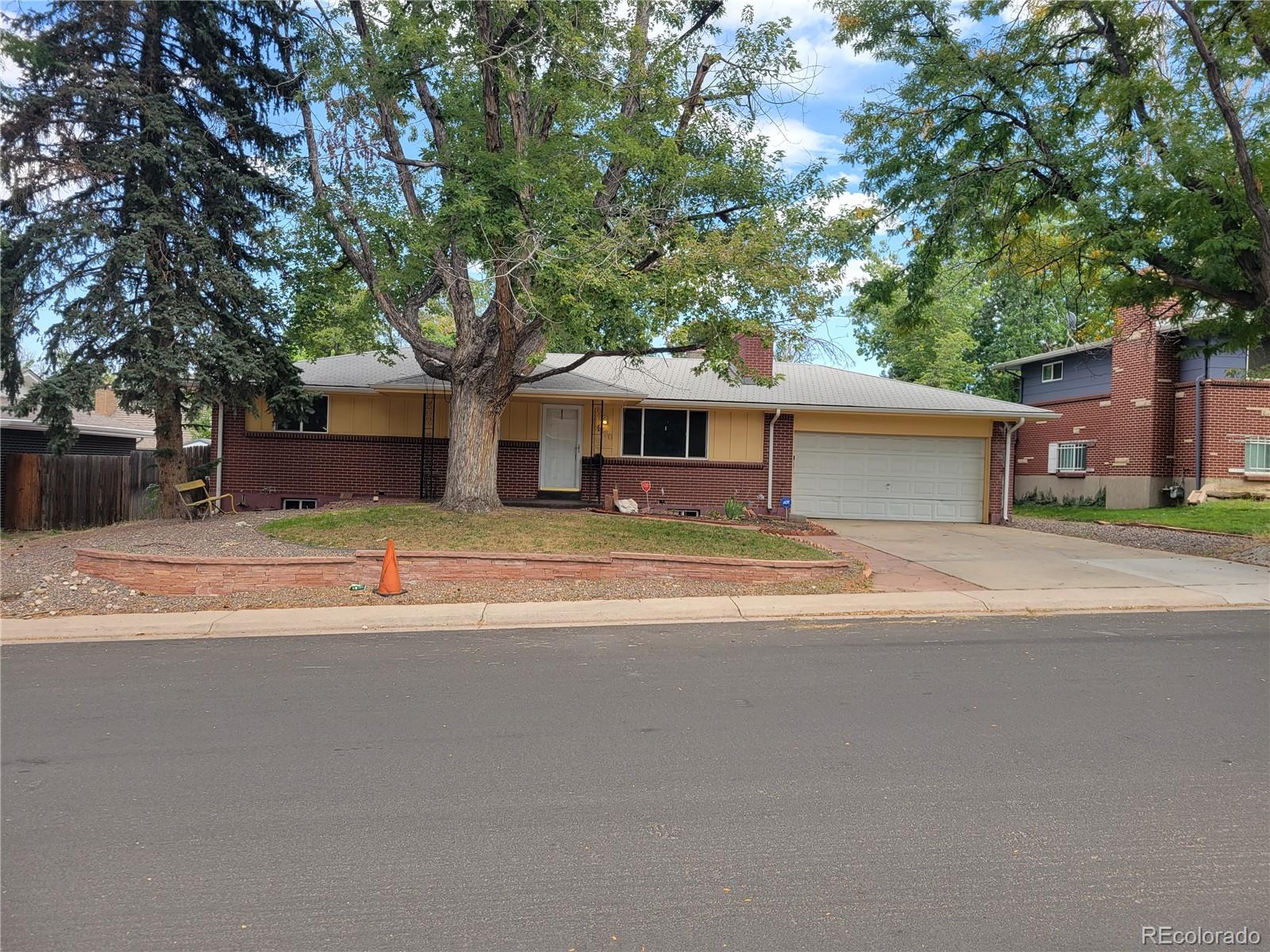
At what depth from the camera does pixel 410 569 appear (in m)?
10.1

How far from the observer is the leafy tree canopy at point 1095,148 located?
439 inches

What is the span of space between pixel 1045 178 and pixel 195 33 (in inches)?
577

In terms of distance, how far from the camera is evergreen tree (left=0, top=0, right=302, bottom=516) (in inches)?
511

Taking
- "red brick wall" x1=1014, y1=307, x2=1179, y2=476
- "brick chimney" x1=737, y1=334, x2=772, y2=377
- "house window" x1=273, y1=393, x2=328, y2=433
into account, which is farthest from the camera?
"red brick wall" x1=1014, y1=307, x2=1179, y2=476

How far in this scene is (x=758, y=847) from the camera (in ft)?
11.6

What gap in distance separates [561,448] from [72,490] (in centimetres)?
1140

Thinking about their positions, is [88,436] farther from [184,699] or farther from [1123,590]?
[1123,590]

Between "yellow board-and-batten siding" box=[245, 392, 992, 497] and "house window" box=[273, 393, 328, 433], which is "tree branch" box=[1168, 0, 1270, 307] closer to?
"yellow board-and-batten siding" box=[245, 392, 992, 497]

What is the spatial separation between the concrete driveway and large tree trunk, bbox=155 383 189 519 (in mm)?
→ 12338

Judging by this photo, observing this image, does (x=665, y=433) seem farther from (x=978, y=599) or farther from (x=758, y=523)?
(x=978, y=599)

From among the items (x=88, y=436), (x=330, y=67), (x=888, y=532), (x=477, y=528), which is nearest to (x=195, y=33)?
(x=330, y=67)

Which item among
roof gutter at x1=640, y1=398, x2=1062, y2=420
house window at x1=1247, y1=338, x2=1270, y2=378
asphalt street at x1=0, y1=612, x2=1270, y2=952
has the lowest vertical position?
asphalt street at x1=0, y1=612, x2=1270, y2=952

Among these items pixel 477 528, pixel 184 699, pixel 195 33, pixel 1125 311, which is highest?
pixel 195 33

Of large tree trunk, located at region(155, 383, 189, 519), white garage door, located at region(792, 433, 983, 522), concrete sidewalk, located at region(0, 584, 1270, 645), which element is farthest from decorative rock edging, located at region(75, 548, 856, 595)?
white garage door, located at region(792, 433, 983, 522)
